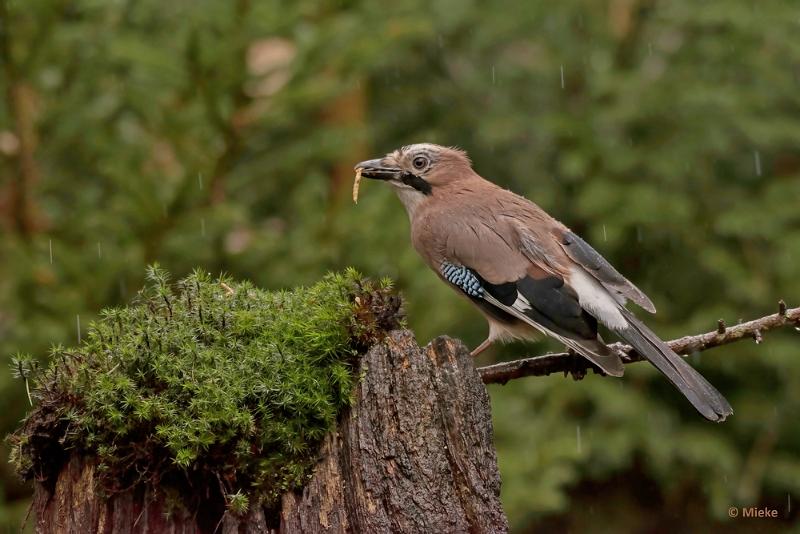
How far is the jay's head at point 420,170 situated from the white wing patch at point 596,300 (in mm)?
1313

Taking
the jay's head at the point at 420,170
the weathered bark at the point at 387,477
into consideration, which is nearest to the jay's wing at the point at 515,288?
the jay's head at the point at 420,170

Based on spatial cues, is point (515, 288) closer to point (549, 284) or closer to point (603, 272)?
point (549, 284)

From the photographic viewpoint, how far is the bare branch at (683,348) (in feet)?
13.7

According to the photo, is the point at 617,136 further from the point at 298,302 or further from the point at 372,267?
the point at 298,302

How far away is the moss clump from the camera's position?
142 inches

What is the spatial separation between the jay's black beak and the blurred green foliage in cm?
82

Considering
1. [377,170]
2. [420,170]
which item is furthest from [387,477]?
[420,170]

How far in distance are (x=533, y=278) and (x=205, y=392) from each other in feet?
6.77

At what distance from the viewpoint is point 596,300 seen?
5.09 m

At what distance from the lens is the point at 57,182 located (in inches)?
286

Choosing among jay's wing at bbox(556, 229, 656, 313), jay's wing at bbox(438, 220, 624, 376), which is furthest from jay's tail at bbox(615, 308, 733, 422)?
jay's wing at bbox(556, 229, 656, 313)

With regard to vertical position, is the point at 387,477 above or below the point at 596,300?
below

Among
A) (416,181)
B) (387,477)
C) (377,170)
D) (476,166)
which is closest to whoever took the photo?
(387,477)

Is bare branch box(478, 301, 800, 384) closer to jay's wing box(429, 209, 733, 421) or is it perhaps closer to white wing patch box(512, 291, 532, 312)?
jay's wing box(429, 209, 733, 421)
